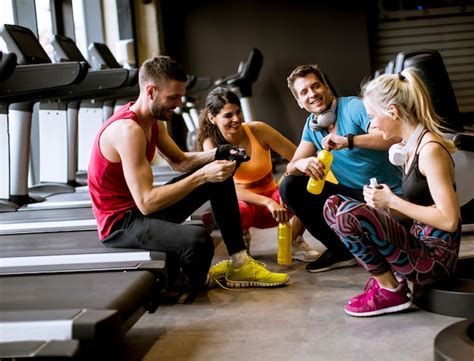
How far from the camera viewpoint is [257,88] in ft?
30.2

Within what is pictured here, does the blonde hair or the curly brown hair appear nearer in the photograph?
the blonde hair

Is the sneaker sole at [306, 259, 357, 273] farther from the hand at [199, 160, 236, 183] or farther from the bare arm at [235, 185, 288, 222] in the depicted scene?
the hand at [199, 160, 236, 183]

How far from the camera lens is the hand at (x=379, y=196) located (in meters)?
2.49

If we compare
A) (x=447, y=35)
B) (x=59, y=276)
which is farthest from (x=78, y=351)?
(x=447, y=35)

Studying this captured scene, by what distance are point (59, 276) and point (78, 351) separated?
832mm

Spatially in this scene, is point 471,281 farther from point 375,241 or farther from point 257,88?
point 257,88

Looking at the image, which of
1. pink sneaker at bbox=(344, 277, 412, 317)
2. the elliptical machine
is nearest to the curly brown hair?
pink sneaker at bbox=(344, 277, 412, 317)

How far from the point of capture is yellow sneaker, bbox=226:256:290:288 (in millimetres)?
3242

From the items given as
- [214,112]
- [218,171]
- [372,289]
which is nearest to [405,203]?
[372,289]

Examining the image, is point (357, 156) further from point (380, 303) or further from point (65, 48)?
point (65, 48)

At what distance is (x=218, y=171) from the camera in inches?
118

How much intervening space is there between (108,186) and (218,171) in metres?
0.47

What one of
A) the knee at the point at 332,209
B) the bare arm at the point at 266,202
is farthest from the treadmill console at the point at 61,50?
the knee at the point at 332,209

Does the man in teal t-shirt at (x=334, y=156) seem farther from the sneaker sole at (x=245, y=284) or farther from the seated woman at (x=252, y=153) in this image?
the sneaker sole at (x=245, y=284)
